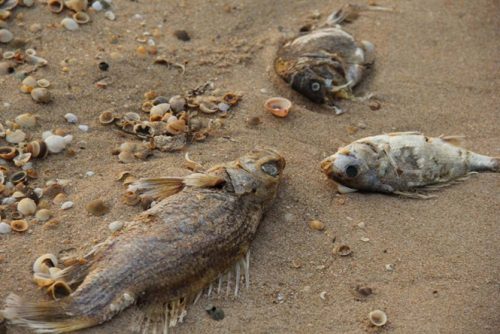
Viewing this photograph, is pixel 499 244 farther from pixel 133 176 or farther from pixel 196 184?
pixel 133 176

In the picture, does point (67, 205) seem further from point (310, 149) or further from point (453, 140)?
point (453, 140)

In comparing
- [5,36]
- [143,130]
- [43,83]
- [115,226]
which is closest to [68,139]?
[143,130]

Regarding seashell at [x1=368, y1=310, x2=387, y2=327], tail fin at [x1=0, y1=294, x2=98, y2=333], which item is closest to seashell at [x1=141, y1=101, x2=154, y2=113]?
tail fin at [x1=0, y1=294, x2=98, y2=333]

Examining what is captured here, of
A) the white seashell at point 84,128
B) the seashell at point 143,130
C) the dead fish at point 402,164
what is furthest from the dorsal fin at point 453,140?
the white seashell at point 84,128

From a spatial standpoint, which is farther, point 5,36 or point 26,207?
point 5,36

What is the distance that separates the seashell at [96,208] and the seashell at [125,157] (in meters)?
0.59

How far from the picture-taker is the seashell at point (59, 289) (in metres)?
4.20

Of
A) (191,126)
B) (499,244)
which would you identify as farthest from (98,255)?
(499,244)

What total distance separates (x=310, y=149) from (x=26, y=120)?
2.50m

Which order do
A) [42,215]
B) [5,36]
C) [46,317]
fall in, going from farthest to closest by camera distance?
[5,36] → [42,215] → [46,317]

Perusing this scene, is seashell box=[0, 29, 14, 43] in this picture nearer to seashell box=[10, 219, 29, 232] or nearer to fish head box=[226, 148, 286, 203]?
seashell box=[10, 219, 29, 232]

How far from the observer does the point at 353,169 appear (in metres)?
5.36

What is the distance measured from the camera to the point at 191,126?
584 cm

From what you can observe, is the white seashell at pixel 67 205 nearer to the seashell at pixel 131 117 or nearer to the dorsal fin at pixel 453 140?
the seashell at pixel 131 117
